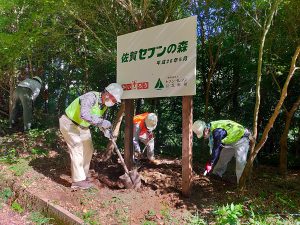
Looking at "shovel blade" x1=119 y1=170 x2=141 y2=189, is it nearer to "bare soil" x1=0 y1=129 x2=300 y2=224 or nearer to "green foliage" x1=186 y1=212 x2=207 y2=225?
"bare soil" x1=0 y1=129 x2=300 y2=224

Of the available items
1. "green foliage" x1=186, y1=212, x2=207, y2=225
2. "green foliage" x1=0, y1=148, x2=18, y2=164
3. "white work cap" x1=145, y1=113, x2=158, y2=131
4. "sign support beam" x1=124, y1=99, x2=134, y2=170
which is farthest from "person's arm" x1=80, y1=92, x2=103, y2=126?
"green foliage" x1=0, y1=148, x2=18, y2=164

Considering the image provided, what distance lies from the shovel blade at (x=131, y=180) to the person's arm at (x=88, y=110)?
1074 mm

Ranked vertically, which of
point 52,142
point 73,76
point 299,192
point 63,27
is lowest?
point 299,192

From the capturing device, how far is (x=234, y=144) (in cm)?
662

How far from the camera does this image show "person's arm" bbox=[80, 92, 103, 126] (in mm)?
5516

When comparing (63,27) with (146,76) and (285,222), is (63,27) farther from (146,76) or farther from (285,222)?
(285,222)

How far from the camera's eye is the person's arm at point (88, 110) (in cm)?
552

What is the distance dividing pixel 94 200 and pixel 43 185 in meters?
1.08

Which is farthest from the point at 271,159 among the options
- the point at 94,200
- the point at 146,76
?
the point at 94,200

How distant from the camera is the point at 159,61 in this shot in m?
5.73

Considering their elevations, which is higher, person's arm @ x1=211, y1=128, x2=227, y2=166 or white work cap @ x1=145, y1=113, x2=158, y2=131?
white work cap @ x1=145, y1=113, x2=158, y2=131

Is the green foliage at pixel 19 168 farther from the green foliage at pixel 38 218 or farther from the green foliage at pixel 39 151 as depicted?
the green foliage at pixel 38 218

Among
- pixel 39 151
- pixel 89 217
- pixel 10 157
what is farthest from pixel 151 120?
pixel 89 217

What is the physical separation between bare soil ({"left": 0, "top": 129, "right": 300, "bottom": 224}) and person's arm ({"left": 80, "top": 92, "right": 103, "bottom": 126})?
3.85ft
